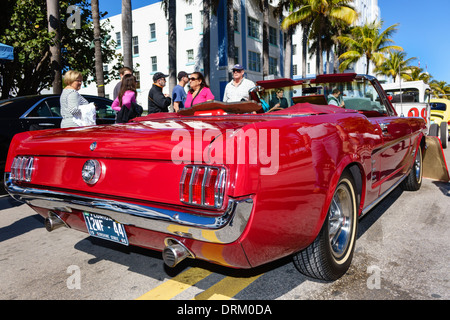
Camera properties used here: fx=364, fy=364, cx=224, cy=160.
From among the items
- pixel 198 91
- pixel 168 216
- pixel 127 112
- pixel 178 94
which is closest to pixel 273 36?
pixel 178 94

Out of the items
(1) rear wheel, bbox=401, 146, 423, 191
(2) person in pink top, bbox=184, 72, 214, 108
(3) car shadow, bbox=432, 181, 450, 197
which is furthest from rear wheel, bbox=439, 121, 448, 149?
(2) person in pink top, bbox=184, 72, 214, 108

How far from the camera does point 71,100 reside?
15.9 feet

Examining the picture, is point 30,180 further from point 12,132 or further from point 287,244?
point 12,132

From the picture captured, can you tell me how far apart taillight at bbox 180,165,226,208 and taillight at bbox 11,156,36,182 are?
4.58 ft

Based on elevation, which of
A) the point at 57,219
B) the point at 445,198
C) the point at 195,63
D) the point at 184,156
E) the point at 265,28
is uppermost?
the point at 265,28

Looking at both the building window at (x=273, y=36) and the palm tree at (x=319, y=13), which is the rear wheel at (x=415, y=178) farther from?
the building window at (x=273, y=36)

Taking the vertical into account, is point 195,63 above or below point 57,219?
above

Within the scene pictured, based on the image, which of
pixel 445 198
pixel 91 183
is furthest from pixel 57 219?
pixel 445 198

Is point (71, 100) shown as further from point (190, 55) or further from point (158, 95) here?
point (190, 55)

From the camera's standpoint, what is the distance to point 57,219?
2578 mm

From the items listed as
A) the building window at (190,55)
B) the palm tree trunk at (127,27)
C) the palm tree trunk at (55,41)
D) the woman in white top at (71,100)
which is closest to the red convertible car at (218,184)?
the woman in white top at (71,100)

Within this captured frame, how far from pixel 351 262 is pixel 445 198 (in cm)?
287

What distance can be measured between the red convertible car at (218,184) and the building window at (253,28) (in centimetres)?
2720

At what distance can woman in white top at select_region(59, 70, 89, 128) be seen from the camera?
486 centimetres
